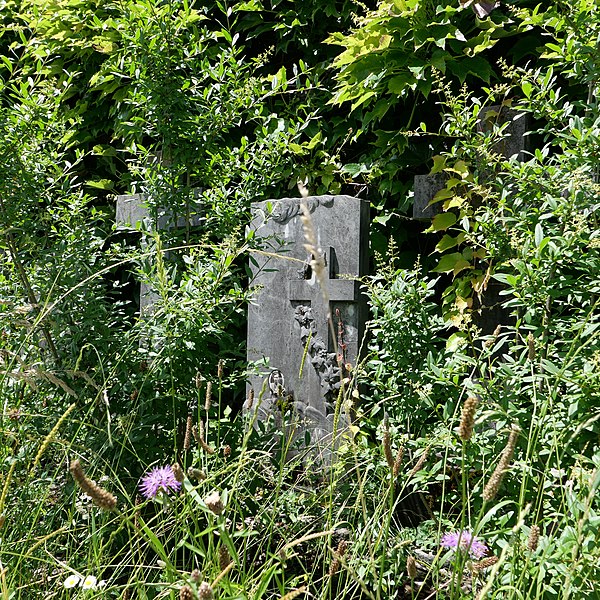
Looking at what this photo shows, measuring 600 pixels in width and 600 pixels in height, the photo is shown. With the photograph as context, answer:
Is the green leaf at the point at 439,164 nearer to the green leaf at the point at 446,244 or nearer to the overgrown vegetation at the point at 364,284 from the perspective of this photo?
the overgrown vegetation at the point at 364,284

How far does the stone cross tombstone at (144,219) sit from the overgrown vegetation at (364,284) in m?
0.05

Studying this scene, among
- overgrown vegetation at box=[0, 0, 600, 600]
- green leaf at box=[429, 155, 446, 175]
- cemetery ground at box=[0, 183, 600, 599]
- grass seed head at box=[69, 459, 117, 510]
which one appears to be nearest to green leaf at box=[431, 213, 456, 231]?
overgrown vegetation at box=[0, 0, 600, 600]

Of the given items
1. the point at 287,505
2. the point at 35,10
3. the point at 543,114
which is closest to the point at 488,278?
the point at 543,114

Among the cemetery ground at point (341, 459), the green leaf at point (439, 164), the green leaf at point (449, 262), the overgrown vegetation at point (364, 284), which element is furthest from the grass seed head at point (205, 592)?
the green leaf at point (439, 164)

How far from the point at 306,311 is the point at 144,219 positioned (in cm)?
71

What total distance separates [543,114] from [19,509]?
6.15 feet

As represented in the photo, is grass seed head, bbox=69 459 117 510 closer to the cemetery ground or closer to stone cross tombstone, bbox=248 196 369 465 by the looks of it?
the cemetery ground

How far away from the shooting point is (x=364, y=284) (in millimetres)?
2533

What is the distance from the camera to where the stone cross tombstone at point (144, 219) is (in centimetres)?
282

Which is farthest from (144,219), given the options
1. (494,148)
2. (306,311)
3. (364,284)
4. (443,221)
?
(494,148)

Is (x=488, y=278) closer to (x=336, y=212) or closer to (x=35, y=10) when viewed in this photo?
(x=336, y=212)

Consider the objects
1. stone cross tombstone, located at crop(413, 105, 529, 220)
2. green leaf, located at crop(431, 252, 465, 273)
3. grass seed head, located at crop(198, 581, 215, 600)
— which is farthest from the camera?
green leaf, located at crop(431, 252, 465, 273)

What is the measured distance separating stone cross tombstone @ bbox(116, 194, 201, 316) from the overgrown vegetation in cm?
5

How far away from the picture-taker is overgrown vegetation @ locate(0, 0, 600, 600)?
185 centimetres
